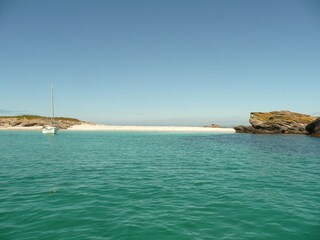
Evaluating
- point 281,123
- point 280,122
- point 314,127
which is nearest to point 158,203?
point 314,127

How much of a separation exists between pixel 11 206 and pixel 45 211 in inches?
81.8

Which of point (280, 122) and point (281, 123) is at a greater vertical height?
point (280, 122)

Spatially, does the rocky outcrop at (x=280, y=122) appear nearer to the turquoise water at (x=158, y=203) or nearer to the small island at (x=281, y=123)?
the small island at (x=281, y=123)

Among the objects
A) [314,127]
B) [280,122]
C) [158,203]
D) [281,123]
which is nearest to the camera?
[158,203]

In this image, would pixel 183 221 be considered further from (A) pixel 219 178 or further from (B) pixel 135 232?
(A) pixel 219 178

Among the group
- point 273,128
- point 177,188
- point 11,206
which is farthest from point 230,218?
point 273,128

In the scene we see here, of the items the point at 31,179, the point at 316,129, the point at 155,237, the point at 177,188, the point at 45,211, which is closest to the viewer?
the point at 155,237

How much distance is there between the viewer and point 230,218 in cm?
1113

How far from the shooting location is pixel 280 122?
84.2 metres

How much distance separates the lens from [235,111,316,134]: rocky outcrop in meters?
83.0

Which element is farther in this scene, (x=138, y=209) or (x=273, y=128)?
(x=273, y=128)

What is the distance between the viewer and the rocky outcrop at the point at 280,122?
83000 millimetres

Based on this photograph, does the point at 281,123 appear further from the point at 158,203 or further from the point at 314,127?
the point at 158,203

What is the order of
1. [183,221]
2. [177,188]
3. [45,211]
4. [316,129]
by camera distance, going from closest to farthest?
[183,221], [45,211], [177,188], [316,129]
